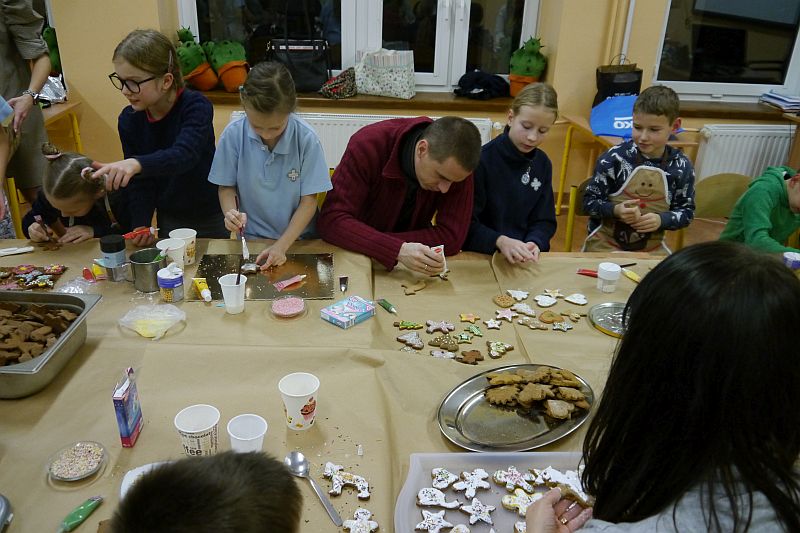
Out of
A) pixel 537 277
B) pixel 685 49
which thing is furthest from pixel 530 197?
pixel 685 49

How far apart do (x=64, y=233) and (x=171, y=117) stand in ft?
2.12

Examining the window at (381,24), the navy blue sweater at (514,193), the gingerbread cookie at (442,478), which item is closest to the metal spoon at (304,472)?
the gingerbread cookie at (442,478)

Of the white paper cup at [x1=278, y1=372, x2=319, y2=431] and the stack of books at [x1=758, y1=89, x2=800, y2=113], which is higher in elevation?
the stack of books at [x1=758, y1=89, x2=800, y2=113]

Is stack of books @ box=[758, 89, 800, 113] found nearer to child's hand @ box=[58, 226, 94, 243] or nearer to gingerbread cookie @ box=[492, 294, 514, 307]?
gingerbread cookie @ box=[492, 294, 514, 307]

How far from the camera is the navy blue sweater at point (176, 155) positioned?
2.41 meters

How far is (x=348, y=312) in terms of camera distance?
1839 millimetres

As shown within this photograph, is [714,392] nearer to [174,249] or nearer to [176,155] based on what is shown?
[174,249]

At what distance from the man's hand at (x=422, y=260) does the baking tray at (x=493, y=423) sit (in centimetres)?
66

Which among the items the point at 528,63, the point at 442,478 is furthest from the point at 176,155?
the point at 528,63

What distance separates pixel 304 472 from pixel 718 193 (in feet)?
9.90

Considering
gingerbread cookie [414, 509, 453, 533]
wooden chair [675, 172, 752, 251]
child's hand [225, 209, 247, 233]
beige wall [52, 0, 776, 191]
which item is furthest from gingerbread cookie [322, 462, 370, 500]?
beige wall [52, 0, 776, 191]

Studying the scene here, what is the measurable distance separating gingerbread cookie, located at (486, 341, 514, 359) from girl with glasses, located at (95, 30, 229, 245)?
1.40 metres

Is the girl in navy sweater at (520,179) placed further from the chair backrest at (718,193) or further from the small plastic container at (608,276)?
the chair backrest at (718,193)

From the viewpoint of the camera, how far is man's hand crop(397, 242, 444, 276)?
2133 millimetres
